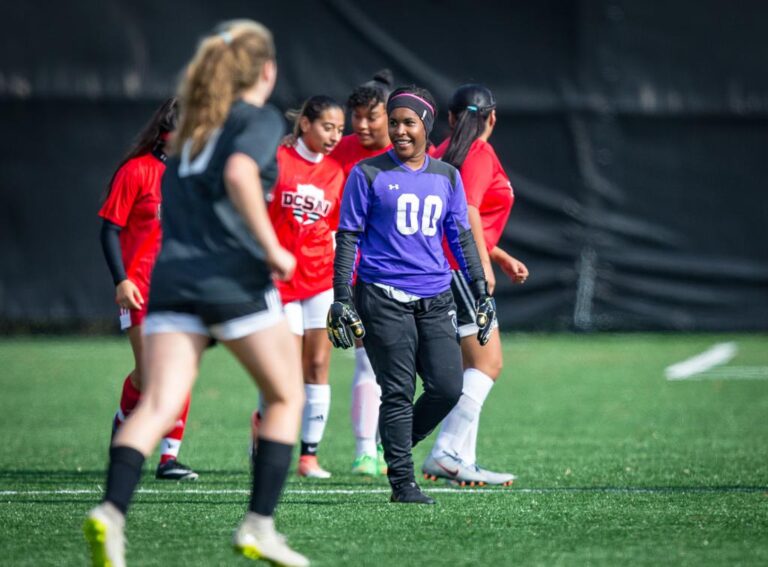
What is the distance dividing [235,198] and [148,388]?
0.70m

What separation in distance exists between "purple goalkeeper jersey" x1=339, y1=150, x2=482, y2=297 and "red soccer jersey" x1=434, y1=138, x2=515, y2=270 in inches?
23.6

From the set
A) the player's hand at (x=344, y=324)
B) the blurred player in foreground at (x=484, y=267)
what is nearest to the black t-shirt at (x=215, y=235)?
the player's hand at (x=344, y=324)

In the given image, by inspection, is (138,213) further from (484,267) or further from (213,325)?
(213,325)

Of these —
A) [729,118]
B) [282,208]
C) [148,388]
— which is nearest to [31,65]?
[729,118]

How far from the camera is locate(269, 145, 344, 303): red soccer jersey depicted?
7098mm

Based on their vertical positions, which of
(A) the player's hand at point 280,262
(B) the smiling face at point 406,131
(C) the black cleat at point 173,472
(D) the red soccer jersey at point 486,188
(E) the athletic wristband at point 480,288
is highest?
(B) the smiling face at point 406,131

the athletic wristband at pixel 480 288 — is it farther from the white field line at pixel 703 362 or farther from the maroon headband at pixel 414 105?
the white field line at pixel 703 362

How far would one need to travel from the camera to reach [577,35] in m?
15.4

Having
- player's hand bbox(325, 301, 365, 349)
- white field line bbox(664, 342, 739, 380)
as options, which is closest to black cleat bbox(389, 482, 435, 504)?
player's hand bbox(325, 301, 365, 349)

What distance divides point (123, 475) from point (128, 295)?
6.83 feet

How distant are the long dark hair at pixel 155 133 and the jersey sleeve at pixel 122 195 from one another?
4cm

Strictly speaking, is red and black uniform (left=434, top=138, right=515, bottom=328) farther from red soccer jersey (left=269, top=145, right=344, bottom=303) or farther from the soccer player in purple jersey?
red soccer jersey (left=269, top=145, right=344, bottom=303)

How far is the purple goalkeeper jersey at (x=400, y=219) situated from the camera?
5.95 meters

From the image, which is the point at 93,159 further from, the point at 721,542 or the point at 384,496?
the point at 721,542
